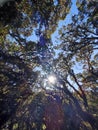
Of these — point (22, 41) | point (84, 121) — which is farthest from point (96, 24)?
point (84, 121)

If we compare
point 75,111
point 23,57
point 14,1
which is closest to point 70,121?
point 75,111

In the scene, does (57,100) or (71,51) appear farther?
(57,100)

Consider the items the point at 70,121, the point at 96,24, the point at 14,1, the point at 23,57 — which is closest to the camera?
the point at 14,1

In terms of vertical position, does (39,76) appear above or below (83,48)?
below

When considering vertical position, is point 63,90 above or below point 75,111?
above

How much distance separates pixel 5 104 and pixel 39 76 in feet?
11.2

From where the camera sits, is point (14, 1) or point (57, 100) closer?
point (14, 1)

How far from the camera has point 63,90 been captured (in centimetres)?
1608

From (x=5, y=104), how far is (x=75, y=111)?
5.17 m

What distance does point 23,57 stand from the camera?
558 inches

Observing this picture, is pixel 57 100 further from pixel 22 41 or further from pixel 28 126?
pixel 22 41

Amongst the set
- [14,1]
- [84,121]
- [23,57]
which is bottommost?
[84,121]

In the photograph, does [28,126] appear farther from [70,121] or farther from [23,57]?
[23,57]

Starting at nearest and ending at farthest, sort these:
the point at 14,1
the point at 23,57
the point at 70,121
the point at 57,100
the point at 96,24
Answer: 1. the point at 14,1
2. the point at 96,24
3. the point at 23,57
4. the point at 70,121
5. the point at 57,100
